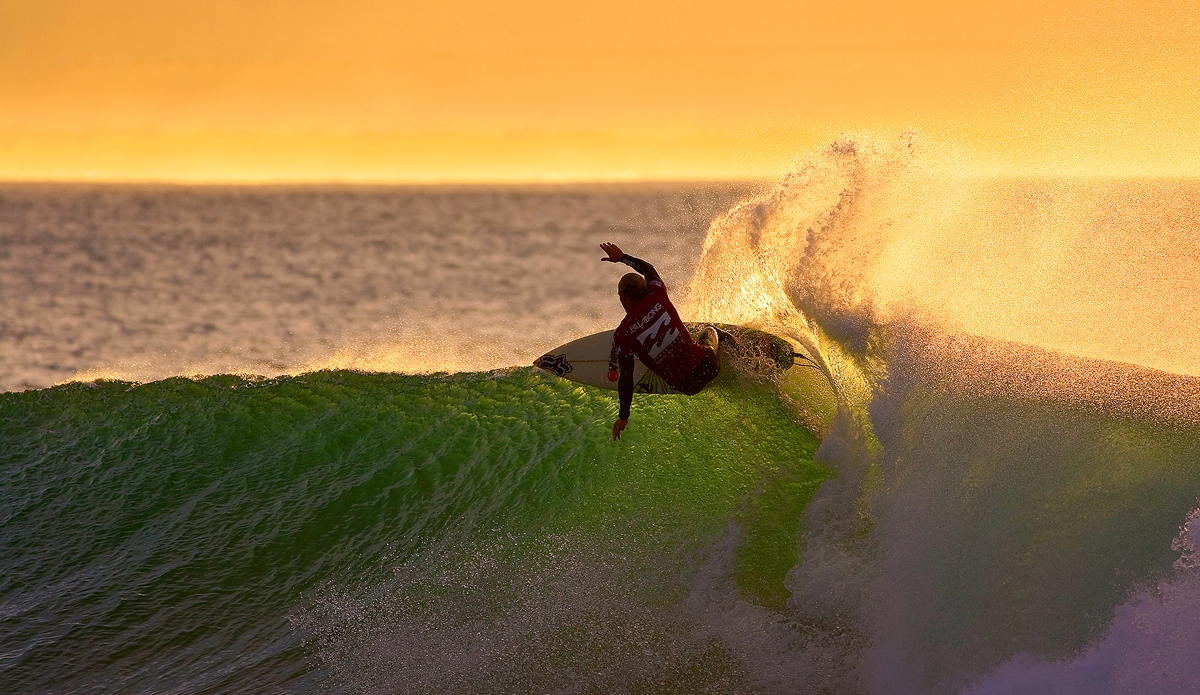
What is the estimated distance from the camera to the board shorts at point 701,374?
530 cm

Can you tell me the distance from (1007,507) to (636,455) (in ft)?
8.79

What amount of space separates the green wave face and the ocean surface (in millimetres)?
23

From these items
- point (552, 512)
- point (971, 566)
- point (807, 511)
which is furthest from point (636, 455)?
point (971, 566)

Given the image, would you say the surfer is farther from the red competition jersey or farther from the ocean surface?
the ocean surface

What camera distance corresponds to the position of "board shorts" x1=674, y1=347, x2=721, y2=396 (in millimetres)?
5301

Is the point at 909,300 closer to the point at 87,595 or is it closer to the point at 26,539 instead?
the point at 87,595

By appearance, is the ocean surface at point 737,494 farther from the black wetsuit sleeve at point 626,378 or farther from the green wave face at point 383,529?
the black wetsuit sleeve at point 626,378

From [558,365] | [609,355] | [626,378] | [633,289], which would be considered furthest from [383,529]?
[633,289]

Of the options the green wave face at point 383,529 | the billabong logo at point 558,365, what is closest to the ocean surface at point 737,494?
the green wave face at point 383,529

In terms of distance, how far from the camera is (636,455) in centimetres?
→ 611

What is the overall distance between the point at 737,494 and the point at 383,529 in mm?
2442

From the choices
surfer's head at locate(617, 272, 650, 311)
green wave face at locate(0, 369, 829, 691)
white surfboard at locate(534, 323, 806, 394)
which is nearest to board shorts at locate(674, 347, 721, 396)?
white surfboard at locate(534, 323, 806, 394)

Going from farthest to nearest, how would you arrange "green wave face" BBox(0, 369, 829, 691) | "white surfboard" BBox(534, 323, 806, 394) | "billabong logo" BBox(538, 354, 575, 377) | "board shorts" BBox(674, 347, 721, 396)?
"billabong logo" BBox(538, 354, 575, 377)
"white surfboard" BBox(534, 323, 806, 394)
"board shorts" BBox(674, 347, 721, 396)
"green wave face" BBox(0, 369, 829, 691)

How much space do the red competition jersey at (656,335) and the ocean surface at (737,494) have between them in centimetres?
78
